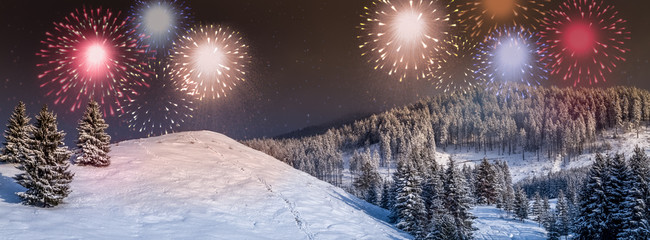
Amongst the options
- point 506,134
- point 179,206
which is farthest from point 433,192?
point 506,134

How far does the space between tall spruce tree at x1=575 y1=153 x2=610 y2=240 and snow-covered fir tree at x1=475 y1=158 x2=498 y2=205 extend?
35.0 metres

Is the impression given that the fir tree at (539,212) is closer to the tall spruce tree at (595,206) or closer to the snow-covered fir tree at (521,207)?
the snow-covered fir tree at (521,207)

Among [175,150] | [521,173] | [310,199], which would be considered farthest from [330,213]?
[521,173]

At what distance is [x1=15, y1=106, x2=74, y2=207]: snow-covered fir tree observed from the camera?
65.3 ft

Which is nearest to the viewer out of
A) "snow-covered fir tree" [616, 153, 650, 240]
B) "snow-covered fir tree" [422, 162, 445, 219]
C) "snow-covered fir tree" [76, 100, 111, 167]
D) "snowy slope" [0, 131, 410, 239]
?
"snowy slope" [0, 131, 410, 239]

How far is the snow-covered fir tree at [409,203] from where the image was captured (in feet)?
127

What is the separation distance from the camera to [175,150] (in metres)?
41.7

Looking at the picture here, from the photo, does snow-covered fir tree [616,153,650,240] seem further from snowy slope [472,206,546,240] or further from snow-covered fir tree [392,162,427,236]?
snow-covered fir tree [392,162,427,236]

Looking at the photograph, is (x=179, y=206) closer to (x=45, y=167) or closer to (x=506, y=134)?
(x=45, y=167)

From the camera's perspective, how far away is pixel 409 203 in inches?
1583

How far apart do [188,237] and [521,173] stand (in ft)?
460

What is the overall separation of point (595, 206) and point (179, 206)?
38.7 meters

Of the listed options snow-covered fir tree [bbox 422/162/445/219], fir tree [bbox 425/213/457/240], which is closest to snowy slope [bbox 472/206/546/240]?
snow-covered fir tree [bbox 422/162/445/219]

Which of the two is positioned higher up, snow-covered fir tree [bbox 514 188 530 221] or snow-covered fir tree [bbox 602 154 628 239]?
snow-covered fir tree [bbox 602 154 628 239]
